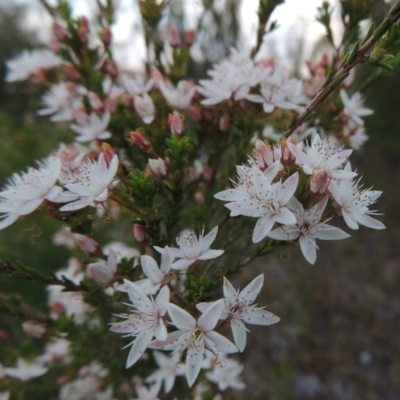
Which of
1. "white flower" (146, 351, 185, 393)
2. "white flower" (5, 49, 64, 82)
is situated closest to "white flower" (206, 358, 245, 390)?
"white flower" (146, 351, 185, 393)

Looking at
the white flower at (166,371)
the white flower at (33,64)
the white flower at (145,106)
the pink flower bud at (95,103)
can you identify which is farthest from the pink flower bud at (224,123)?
the white flower at (33,64)

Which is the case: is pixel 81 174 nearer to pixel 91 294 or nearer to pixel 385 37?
pixel 91 294

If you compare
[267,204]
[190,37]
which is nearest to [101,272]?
[267,204]

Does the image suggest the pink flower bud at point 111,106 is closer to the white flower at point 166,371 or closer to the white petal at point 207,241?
the white petal at point 207,241

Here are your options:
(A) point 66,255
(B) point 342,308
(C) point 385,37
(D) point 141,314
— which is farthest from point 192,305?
(B) point 342,308

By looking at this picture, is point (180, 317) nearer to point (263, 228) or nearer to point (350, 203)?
point (263, 228)

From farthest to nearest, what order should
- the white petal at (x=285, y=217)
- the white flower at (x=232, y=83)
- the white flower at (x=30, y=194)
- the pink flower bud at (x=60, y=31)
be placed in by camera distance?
the pink flower bud at (x=60, y=31), the white flower at (x=232, y=83), the white flower at (x=30, y=194), the white petal at (x=285, y=217)

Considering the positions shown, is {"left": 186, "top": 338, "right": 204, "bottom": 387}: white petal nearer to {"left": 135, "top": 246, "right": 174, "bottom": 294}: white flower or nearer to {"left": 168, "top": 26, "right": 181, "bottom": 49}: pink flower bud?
{"left": 135, "top": 246, "right": 174, "bottom": 294}: white flower
